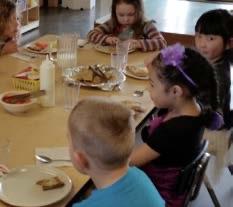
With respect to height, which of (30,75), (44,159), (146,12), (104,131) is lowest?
(146,12)

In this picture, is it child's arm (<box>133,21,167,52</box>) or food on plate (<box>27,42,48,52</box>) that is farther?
child's arm (<box>133,21,167,52</box>)

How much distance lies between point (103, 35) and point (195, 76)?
4.31ft

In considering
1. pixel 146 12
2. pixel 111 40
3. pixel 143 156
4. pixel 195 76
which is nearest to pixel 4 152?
pixel 143 156

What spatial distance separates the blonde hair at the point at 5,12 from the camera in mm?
2863

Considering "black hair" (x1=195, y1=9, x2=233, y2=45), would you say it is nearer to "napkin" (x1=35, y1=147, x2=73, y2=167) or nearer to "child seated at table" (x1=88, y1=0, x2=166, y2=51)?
"child seated at table" (x1=88, y1=0, x2=166, y2=51)

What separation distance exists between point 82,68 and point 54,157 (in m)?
0.86

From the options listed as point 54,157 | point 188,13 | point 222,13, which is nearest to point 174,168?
point 54,157

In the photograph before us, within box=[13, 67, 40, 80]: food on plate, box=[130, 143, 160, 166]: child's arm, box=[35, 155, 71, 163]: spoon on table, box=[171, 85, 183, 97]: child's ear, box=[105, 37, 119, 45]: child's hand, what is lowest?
box=[130, 143, 160, 166]: child's arm

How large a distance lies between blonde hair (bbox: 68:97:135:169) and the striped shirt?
168 cm

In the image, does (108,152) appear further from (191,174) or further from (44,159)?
(191,174)

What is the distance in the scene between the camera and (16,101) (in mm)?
1937

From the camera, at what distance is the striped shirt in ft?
9.44

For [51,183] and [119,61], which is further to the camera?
[119,61]

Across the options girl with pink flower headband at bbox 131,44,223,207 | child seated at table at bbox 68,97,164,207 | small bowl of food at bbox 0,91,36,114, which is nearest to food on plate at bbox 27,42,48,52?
small bowl of food at bbox 0,91,36,114
